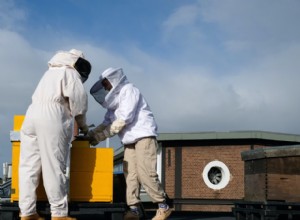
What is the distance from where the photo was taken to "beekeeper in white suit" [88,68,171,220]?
5.42m

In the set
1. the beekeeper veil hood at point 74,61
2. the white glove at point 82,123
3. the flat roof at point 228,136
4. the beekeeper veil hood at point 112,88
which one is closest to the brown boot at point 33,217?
the white glove at point 82,123

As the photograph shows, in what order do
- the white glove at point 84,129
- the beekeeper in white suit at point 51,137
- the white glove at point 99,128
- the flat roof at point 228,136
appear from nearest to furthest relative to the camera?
the beekeeper in white suit at point 51,137 → the white glove at point 84,129 → the white glove at point 99,128 → the flat roof at point 228,136

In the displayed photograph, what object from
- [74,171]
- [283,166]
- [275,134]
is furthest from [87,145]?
[275,134]

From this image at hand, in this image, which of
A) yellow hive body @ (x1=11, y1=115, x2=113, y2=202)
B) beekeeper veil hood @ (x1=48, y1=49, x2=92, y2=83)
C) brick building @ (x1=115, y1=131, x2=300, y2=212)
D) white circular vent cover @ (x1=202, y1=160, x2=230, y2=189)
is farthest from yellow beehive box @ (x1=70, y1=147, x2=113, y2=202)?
white circular vent cover @ (x1=202, y1=160, x2=230, y2=189)

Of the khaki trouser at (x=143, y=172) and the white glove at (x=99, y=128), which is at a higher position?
the white glove at (x=99, y=128)

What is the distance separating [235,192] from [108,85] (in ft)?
63.1

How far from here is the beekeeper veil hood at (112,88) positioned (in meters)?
5.57

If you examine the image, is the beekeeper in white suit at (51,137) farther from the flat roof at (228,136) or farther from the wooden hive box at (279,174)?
the flat roof at (228,136)

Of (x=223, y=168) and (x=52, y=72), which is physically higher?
(x=52, y=72)

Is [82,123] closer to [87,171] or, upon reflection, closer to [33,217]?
[87,171]

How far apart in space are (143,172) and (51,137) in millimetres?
1265

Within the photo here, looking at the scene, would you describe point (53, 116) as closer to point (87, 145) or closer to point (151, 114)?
point (87, 145)

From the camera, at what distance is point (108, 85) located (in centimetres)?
564

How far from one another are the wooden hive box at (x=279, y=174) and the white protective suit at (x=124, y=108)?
1439 millimetres
